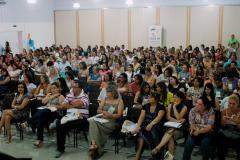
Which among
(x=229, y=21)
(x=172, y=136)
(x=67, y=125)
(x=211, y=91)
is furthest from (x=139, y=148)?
(x=229, y=21)

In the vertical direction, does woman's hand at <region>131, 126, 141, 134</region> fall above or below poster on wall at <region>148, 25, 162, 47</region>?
below

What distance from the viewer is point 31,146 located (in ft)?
19.7

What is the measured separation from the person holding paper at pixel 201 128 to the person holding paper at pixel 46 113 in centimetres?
263

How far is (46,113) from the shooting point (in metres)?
5.96

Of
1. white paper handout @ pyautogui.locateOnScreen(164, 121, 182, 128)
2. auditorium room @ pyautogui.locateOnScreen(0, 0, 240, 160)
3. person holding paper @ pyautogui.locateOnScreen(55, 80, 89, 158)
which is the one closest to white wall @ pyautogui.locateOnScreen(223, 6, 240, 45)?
auditorium room @ pyautogui.locateOnScreen(0, 0, 240, 160)

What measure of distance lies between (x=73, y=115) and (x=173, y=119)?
186 cm

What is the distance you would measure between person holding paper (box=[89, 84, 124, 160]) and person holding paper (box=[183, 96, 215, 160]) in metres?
1.32

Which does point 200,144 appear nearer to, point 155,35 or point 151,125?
point 151,125

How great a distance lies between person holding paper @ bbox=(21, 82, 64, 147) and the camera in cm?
593

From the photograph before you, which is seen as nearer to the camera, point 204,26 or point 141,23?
point 204,26

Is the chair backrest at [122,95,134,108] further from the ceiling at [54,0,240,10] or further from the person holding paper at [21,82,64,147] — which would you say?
the ceiling at [54,0,240,10]

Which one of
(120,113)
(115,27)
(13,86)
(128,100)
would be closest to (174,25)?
(115,27)

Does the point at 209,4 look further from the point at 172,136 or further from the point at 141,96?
the point at 172,136

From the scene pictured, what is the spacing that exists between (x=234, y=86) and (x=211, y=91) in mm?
1654
